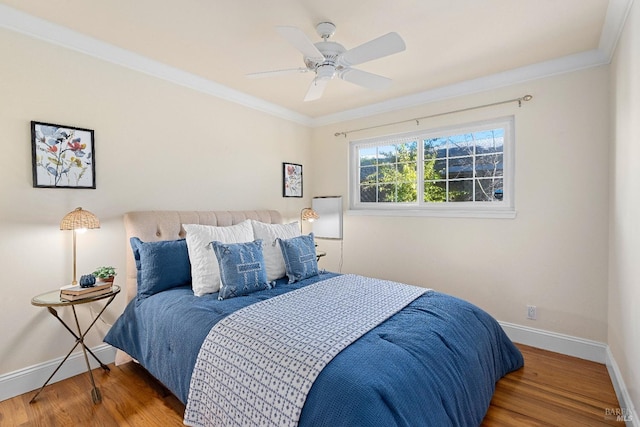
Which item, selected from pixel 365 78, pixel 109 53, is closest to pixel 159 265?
pixel 109 53

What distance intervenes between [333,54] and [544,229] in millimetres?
2375

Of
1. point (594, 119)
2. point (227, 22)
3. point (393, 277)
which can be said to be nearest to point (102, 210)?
point (227, 22)

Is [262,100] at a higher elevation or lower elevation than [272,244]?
higher

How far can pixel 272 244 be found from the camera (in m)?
2.77

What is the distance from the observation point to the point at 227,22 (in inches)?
84.4

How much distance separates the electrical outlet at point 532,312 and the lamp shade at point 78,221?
12.0 feet

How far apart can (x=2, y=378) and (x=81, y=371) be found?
1.49 ft

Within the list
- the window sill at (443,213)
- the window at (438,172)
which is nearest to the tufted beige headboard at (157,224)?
the window sill at (443,213)

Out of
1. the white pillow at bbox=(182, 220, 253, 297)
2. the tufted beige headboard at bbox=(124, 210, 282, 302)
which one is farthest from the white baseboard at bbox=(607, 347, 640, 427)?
the tufted beige headboard at bbox=(124, 210, 282, 302)

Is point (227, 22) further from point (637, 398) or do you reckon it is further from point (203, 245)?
point (637, 398)

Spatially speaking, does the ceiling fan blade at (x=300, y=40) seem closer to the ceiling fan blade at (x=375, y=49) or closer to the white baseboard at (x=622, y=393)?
the ceiling fan blade at (x=375, y=49)

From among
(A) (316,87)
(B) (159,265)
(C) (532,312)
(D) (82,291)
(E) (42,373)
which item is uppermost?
(A) (316,87)

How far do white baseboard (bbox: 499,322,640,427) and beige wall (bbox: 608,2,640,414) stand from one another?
0.11 meters

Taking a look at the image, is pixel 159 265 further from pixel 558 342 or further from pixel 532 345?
pixel 558 342
